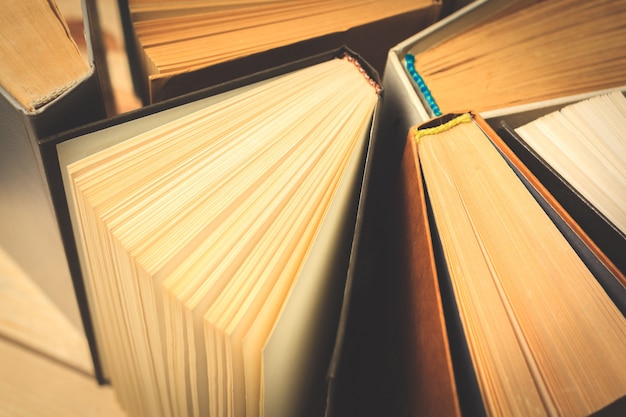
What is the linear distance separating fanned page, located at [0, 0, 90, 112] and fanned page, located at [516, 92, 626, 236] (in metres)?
0.51

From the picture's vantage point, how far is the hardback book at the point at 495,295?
0.30 metres

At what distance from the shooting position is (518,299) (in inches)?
13.5

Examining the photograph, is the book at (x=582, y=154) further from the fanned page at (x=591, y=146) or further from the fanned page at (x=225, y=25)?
the fanned page at (x=225, y=25)

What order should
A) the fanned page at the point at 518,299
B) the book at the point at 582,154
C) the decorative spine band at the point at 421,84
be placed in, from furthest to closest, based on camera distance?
the decorative spine band at the point at 421,84
the book at the point at 582,154
the fanned page at the point at 518,299

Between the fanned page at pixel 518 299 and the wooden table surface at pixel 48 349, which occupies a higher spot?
the fanned page at pixel 518 299

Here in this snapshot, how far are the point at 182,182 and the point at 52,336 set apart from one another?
391 millimetres

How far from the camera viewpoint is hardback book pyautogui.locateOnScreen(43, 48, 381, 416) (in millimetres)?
319

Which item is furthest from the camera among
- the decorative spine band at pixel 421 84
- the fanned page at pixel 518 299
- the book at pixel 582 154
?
the decorative spine band at pixel 421 84

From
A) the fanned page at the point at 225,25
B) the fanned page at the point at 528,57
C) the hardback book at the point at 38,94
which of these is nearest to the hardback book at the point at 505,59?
the fanned page at the point at 528,57

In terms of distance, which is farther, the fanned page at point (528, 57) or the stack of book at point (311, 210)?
the fanned page at point (528, 57)

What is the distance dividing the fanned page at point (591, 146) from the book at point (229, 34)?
1.01ft

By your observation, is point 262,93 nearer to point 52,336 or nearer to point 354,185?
point 354,185

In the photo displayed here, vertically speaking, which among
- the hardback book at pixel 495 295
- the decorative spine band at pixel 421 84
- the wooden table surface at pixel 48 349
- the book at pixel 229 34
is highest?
the book at pixel 229 34

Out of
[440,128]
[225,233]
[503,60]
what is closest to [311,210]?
[225,233]
